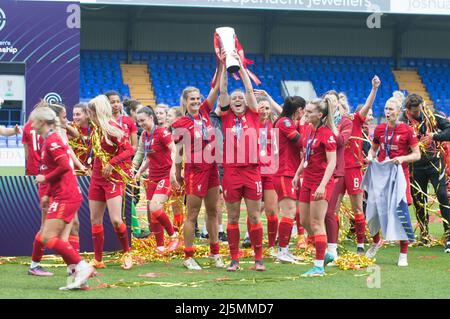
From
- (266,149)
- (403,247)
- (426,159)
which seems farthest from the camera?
(426,159)

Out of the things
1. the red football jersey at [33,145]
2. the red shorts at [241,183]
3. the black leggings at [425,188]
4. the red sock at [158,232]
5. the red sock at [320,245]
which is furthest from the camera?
the black leggings at [425,188]

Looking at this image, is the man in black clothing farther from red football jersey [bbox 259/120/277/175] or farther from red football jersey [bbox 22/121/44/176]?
red football jersey [bbox 22/121/44/176]

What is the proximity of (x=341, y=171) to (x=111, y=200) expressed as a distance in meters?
2.57

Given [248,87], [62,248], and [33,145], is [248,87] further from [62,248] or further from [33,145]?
[33,145]

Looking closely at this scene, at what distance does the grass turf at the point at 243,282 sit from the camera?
753cm

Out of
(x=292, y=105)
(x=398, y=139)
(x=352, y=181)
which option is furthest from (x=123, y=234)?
(x=398, y=139)

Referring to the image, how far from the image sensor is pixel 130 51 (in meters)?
36.9

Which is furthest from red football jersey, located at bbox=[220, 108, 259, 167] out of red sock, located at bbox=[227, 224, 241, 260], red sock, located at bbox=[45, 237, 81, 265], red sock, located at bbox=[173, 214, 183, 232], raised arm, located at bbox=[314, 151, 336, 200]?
red sock, located at bbox=[173, 214, 183, 232]

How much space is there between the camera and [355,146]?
10.7 metres

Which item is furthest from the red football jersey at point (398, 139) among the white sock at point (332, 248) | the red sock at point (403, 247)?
the white sock at point (332, 248)

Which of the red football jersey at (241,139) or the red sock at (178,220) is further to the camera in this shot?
the red sock at (178,220)

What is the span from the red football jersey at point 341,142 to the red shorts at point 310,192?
49cm

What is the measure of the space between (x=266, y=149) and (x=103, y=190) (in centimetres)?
222

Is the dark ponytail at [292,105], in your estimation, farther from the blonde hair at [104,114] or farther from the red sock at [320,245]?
the blonde hair at [104,114]
